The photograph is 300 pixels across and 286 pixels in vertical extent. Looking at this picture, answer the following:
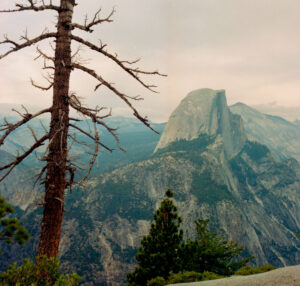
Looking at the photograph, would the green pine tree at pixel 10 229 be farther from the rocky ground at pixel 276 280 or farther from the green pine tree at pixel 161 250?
the green pine tree at pixel 161 250

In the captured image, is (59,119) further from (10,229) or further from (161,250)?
(161,250)

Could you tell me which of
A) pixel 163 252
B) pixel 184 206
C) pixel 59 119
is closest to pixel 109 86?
pixel 59 119

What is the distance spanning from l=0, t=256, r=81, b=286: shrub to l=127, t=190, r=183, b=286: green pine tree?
14817 millimetres

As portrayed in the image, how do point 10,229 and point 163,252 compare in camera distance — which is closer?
point 10,229

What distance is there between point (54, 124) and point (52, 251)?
270cm

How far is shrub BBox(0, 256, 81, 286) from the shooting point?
4234 mm

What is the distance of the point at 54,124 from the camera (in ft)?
17.9

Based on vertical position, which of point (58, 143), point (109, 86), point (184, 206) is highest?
point (109, 86)

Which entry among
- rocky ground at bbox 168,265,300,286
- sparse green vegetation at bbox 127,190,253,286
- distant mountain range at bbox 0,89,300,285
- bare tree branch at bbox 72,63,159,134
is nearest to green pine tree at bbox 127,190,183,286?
sparse green vegetation at bbox 127,190,253,286

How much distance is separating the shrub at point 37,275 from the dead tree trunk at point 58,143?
480 millimetres

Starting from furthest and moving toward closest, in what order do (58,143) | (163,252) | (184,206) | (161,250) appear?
1. (184,206)
2. (161,250)
3. (163,252)
4. (58,143)

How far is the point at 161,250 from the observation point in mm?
19406

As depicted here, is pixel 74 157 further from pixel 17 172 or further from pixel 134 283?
pixel 17 172

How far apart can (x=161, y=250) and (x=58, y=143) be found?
1672 centimetres
